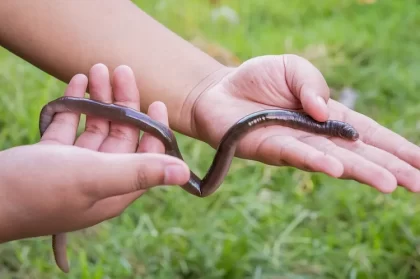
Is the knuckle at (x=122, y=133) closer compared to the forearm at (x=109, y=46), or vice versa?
the knuckle at (x=122, y=133)

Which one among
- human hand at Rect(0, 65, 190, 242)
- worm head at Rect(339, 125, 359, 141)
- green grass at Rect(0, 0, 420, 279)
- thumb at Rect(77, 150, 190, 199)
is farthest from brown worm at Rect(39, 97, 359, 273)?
green grass at Rect(0, 0, 420, 279)

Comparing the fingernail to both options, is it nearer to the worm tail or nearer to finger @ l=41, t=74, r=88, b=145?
finger @ l=41, t=74, r=88, b=145

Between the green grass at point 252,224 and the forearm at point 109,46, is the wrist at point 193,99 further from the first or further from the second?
the green grass at point 252,224

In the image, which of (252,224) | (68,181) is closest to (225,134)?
(68,181)

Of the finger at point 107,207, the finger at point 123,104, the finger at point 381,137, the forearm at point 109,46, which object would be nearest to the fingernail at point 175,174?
the finger at point 107,207

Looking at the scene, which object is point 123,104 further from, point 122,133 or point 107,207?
point 107,207
